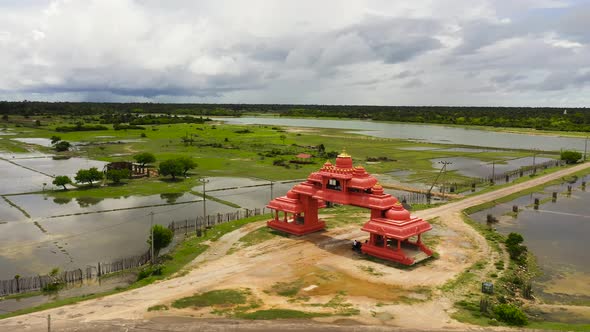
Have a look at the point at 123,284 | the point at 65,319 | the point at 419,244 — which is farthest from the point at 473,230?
the point at 65,319

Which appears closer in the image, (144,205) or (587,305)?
(587,305)

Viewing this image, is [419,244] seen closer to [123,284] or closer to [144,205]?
[123,284]

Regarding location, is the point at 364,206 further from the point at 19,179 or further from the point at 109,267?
the point at 19,179

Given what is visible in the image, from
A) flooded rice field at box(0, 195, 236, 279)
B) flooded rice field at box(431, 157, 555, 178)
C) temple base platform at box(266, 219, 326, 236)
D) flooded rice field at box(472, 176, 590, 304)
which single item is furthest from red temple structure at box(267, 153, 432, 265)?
flooded rice field at box(431, 157, 555, 178)

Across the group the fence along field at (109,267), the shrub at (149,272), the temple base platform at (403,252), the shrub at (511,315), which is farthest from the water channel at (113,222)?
the temple base platform at (403,252)

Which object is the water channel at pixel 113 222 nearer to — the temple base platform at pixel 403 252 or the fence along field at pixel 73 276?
the fence along field at pixel 73 276
